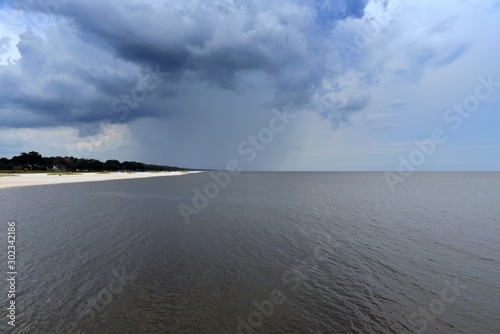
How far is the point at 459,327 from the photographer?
11242 mm

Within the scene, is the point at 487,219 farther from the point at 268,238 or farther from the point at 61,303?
the point at 61,303

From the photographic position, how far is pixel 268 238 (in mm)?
24906

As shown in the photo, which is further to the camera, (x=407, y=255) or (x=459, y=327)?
(x=407, y=255)

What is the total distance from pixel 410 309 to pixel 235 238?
50.8ft

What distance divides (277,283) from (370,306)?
17.2 ft

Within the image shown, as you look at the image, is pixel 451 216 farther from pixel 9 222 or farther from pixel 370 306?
pixel 9 222

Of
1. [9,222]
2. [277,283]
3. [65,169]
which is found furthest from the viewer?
[65,169]

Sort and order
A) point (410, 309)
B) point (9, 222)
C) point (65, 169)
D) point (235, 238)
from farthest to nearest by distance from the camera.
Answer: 1. point (65, 169)
2. point (9, 222)
3. point (235, 238)
4. point (410, 309)

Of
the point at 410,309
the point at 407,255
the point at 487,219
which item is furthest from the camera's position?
the point at 487,219

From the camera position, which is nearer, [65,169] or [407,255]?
[407,255]

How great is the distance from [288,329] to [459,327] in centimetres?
827

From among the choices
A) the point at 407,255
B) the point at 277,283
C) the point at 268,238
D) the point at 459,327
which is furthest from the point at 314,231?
the point at 459,327

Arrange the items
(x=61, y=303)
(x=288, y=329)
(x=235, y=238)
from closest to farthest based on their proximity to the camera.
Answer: (x=288, y=329)
(x=61, y=303)
(x=235, y=238)

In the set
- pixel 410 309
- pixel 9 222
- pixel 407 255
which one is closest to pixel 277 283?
pixel 410 309
